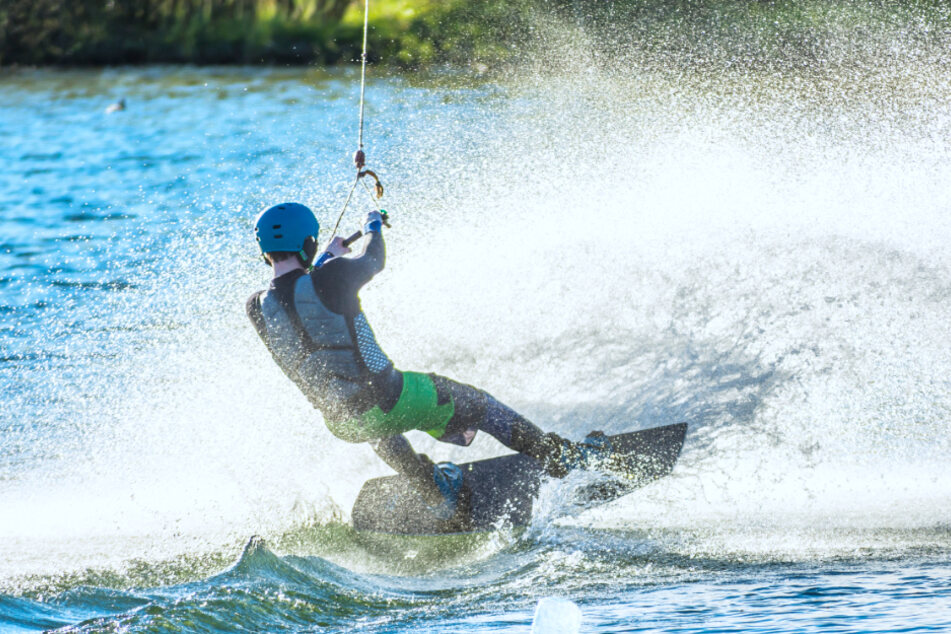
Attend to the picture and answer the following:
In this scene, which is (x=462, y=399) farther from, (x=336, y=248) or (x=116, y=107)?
(x=116, y=107)

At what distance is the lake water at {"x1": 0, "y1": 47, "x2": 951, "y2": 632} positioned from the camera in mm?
4914

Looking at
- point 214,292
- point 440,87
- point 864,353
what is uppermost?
point 440,87

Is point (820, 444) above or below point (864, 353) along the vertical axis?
below

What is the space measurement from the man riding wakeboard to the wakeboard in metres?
0.16

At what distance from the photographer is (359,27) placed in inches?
795

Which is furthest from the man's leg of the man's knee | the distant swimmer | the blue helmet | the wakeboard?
the distant swimmer

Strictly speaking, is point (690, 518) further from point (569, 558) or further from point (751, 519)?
point (569, 558)

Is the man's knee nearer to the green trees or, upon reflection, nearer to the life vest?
the life vest

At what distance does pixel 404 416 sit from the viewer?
5402 millimetres

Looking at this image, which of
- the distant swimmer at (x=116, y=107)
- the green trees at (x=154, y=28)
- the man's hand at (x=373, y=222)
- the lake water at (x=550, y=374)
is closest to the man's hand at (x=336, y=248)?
the man's hand at (x=373, y=222)

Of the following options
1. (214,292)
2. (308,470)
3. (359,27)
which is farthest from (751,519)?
(359,27)

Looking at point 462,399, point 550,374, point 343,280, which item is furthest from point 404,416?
point 550,374

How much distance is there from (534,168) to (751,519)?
21.4 feet

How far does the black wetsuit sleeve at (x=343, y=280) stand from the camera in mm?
5066
